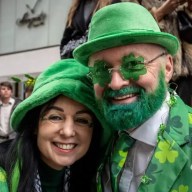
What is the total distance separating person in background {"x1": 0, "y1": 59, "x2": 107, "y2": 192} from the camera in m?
1.94

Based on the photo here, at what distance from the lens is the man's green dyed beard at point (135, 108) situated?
5.59 feet

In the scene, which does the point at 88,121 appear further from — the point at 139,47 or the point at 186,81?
the point at 186,81

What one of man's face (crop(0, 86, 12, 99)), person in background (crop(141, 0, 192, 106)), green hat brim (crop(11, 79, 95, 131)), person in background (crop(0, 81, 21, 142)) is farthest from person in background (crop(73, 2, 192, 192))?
man's face (crop(0, 86, 12, 99))

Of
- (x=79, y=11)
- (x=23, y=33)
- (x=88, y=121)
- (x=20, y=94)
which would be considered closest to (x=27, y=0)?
(x=23, y=33)

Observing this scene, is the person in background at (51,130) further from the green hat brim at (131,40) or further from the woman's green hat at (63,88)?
the green hat brim at (131,40)

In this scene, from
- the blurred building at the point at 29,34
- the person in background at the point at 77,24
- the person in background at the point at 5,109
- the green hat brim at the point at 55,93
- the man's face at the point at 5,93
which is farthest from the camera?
the blurred building at the point at 29,34

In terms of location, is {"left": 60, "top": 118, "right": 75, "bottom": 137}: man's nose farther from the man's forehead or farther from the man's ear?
the man's ear

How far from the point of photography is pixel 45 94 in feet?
6.26

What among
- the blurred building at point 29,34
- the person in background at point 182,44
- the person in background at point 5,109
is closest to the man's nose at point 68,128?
the person in background at point 182,44

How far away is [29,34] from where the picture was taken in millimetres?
10703

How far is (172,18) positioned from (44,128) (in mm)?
1005

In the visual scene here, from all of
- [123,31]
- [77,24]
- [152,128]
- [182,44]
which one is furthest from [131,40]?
[77,24]

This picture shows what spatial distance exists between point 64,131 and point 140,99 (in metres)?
0.42

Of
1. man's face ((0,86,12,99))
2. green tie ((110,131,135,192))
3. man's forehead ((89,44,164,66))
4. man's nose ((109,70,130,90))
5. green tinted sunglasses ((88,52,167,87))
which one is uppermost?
man's forehead ((89,44,164,66))
